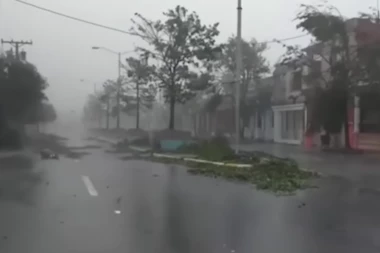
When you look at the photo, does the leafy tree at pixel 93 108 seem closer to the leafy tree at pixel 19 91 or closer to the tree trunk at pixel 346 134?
the leafy tree at pixel 19 91

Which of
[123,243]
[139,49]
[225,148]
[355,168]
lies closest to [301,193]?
[123,243]

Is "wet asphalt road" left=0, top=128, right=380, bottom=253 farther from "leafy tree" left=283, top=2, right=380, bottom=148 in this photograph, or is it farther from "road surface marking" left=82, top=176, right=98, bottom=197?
"leafy tree" left=283, top=2, right=380, bottom=148

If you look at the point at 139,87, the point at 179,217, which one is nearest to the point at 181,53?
the point at 139,87

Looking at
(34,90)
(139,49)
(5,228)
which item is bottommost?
(5,228)

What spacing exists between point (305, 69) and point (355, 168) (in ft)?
51.0

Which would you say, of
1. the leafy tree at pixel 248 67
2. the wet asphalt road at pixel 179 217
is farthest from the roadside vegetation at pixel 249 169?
the leafy tree at pixel 248 67

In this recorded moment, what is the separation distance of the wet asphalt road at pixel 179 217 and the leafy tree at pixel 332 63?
18208mm

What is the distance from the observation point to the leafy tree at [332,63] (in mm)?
35062

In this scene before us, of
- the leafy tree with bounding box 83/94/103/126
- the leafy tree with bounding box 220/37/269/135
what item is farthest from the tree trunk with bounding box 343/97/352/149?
the leafy tree with bounding box 83/94/103/126

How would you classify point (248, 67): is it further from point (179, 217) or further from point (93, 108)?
point (179, 217)

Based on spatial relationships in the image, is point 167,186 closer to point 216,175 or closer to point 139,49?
point 216,175

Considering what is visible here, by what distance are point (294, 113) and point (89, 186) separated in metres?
36.8

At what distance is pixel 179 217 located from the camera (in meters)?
10.9

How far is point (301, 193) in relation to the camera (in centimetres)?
1515
